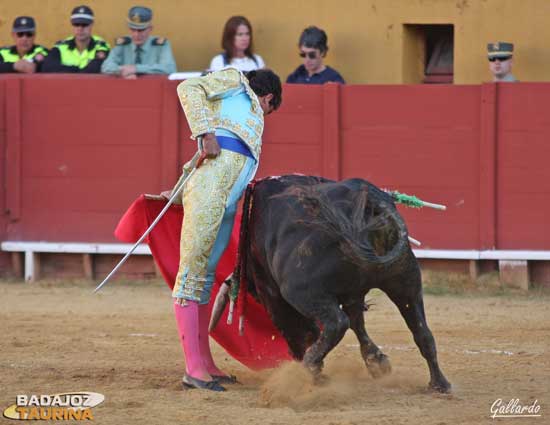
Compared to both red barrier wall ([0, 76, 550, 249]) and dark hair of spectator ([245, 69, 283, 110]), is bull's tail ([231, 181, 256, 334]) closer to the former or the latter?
dark hair of spectator ([245, 69, 283, 110])

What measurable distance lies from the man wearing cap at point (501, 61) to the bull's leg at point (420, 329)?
12.4ft

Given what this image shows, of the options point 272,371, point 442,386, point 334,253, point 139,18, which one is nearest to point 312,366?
point 334,253

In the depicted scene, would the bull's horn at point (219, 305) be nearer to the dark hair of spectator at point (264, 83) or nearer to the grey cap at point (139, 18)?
the dark hair of spectator at point (264, 83)

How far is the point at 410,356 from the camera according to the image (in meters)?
5.77

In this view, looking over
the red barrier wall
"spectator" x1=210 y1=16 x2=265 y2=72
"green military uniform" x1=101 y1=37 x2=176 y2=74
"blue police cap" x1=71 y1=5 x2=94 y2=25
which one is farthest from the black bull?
"blue police cap" x1=71 y1=5 x2=94 y2=25

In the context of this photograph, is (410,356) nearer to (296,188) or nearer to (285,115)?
(296,188)

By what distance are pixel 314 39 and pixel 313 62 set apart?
0.17 m

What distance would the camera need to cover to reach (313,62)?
27.5 ft

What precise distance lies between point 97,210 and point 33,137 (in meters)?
0.67

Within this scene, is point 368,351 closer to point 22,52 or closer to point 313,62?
point 313,62

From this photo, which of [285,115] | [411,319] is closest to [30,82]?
[285,115]

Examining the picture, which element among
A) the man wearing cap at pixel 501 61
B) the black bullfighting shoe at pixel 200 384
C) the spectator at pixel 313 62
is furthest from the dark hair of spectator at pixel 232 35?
the black bullfighting shoe at pixel 200 384

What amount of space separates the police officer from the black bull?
154 inches

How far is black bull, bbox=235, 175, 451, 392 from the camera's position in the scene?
4.42 meters
